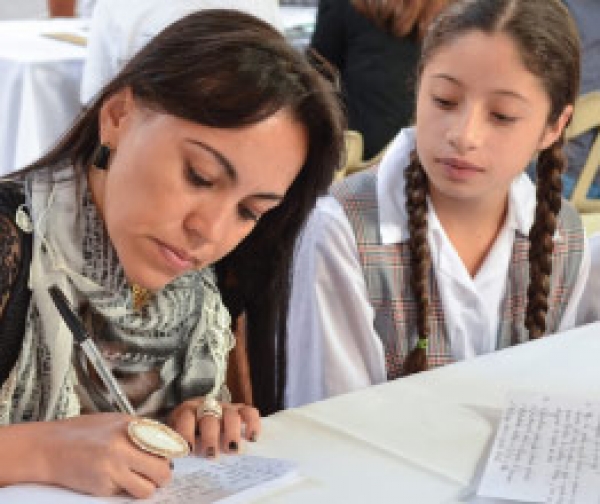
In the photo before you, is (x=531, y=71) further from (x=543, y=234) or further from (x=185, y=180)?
(x=185, y=180)

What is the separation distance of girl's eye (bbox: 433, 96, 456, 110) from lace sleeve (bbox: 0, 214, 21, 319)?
2.28ft

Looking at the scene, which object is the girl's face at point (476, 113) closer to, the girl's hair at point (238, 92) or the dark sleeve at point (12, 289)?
the girl's hair at point (238, 92)

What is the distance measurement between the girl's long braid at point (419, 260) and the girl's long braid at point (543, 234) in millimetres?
181

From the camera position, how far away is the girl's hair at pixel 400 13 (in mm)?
2673

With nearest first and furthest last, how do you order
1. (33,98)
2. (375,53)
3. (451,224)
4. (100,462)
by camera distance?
(100,462)
(451,224)
(375,53)
(33,98)

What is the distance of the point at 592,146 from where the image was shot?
2697 millimetres

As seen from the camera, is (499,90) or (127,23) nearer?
(499,90)

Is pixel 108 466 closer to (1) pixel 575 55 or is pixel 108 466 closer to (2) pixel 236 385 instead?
(2) pixel 236 385

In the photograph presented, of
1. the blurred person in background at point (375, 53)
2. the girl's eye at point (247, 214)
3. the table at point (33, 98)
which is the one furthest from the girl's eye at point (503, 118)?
the table at point (33, 98)

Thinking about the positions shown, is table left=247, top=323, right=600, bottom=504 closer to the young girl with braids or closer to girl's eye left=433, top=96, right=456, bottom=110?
the young girl with braids

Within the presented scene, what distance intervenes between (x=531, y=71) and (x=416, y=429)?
0.65m

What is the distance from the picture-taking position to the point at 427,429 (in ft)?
3.76

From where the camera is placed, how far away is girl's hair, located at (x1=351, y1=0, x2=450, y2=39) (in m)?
2.67

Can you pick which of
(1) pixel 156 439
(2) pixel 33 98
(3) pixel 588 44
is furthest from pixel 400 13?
(1) pixel 156 439
